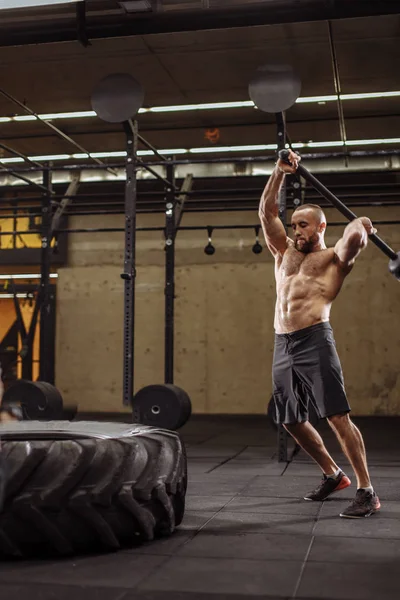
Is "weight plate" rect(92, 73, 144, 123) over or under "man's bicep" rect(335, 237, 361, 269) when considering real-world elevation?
over

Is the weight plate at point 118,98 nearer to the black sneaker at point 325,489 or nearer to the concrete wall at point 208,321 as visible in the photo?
the black sneaker at point 325,489

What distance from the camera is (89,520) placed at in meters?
2.55

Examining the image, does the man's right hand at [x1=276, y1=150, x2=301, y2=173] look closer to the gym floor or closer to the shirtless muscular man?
the shirtless muscular man

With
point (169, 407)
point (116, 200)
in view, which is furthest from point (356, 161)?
point (169, 407)

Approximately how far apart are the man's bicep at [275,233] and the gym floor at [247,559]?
1342mm

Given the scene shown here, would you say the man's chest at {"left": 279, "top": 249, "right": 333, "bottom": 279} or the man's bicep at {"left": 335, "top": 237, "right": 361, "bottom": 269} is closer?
the man's bicep at {"left": 335, "top": 237, "right": 361, "bottom": 269}

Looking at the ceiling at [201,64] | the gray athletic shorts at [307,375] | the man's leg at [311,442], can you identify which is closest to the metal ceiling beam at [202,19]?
the ceiling at [201,64]

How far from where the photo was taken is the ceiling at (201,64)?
4602mm

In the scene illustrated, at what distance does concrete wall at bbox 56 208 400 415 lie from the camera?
10.0m

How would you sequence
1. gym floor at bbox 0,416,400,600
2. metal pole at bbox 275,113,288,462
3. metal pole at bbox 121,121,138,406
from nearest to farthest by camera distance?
gym floor at bbox 0,416,400,600
metal pole at bbox 275,113,288,462
metal pole at bbox 121,121,138,406

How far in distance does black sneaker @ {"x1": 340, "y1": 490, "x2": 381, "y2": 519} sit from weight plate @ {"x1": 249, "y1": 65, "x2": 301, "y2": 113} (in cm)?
324

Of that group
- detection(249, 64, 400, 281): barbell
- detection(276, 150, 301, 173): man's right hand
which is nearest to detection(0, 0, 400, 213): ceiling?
detection(249, 64, 400, 281): barbell

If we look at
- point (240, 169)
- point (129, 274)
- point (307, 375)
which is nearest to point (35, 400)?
point (129, 274)

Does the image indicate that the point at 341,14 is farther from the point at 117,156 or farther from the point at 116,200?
the point at 116,200
